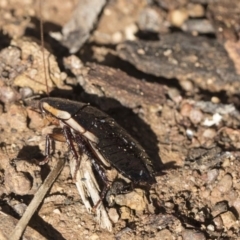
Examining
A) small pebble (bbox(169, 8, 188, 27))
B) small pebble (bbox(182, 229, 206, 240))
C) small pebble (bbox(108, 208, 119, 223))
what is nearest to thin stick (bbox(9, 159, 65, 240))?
small pebble (bbox(108, 208, 119, 223))

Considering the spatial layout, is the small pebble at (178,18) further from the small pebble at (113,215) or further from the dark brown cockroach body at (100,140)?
the small pebble at (113,215)

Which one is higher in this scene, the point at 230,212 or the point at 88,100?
the point at 88,100

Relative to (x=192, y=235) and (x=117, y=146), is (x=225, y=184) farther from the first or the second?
(x=117, y=146)

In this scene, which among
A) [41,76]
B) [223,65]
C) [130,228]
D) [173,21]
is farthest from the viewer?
[173,21]

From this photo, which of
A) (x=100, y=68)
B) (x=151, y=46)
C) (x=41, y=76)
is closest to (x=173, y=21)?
(x=151, y=46)

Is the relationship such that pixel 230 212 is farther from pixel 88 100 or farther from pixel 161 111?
pixel 88 100

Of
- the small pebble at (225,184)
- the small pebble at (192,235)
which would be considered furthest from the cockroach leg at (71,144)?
the small pebble at (225,184)

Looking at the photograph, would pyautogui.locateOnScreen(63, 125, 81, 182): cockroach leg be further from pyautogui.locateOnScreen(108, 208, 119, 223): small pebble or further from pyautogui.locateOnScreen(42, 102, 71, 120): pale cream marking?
pyautogui.locateOnScreen(108, 208, 119, 223): small pebble
